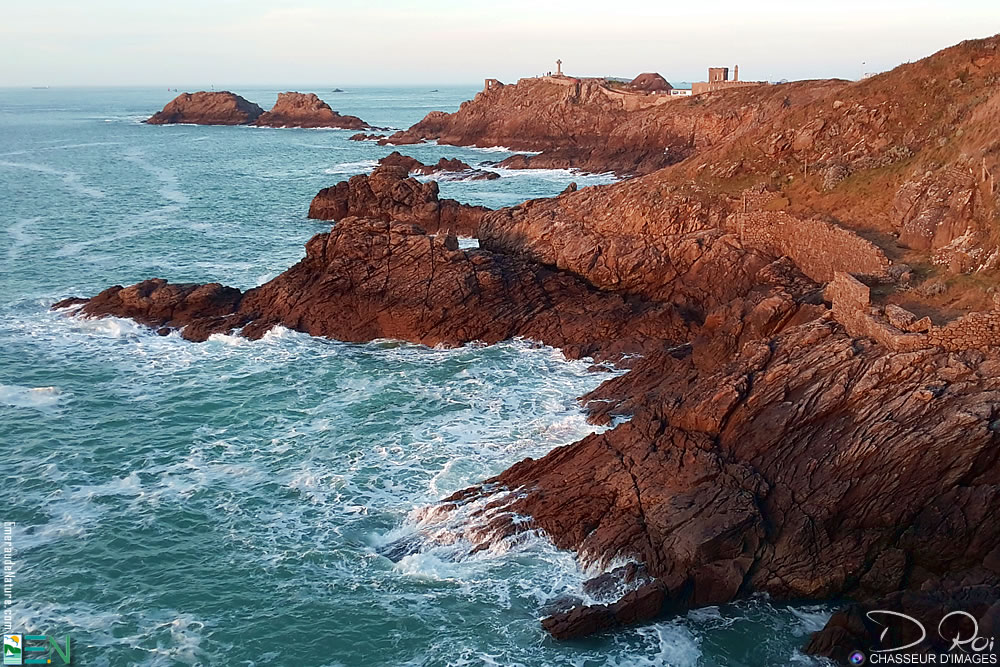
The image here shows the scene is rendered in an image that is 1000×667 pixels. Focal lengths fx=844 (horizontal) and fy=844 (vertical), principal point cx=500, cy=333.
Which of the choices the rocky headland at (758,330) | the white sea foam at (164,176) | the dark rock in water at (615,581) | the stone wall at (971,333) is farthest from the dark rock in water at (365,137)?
the dark rock in water at (615,581)

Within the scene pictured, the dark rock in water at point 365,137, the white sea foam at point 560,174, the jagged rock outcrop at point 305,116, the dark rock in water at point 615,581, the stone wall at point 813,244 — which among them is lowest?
the dark rock in water at point 615,581

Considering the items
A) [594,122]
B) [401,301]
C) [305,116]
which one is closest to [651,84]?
[594,122]

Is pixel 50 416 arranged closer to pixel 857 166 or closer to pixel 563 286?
pixel 563 286

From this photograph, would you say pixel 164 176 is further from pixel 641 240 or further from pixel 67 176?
pixel 641 240

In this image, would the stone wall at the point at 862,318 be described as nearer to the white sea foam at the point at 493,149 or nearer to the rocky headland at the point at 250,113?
the white sea foam at the point at 493,149

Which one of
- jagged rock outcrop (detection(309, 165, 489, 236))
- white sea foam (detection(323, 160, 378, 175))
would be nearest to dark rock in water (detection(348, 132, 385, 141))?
white sea foam (detection(323, 160, 378, 175))

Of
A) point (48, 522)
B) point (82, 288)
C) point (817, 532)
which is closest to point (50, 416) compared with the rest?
point (48, 522)
